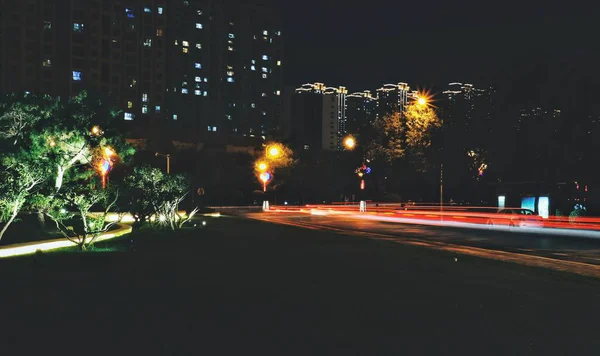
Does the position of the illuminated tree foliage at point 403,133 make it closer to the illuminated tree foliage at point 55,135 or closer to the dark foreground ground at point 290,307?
the illuminated tree foliage at point 55,135

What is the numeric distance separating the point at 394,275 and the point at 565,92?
35.8 m

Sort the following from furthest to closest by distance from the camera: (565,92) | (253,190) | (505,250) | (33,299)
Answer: (253,190), (565,92), (505,250), (33,299)

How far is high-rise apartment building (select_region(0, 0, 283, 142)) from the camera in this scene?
124688 millimetres

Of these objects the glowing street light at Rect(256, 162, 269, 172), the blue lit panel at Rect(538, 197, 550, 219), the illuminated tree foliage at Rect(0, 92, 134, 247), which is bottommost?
the blue lit panel at Rect(538, 197, 550, 219)

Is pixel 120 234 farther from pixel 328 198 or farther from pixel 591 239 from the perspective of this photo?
pixel 328 198

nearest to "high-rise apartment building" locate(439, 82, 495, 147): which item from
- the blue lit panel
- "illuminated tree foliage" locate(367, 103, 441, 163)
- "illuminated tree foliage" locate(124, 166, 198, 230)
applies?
"illuminated tree foliage" locate(367, 103, 441, 163)

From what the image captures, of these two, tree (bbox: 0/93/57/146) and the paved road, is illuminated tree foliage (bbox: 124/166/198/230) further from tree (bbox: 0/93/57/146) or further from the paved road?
the paved road

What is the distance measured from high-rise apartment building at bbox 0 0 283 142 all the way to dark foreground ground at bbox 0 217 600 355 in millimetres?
80239

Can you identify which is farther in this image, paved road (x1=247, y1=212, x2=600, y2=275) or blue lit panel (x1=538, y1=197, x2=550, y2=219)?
blue lit panel (x1=538, y1=197, x2=550, y2=219)

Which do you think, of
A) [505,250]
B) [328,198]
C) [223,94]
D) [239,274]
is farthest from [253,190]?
[223,94]

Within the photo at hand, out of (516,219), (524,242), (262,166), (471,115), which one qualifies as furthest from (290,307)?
(262,166)

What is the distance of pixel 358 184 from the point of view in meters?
95.4

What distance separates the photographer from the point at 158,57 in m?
144

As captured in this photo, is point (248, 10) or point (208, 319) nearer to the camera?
point (208, 319)
